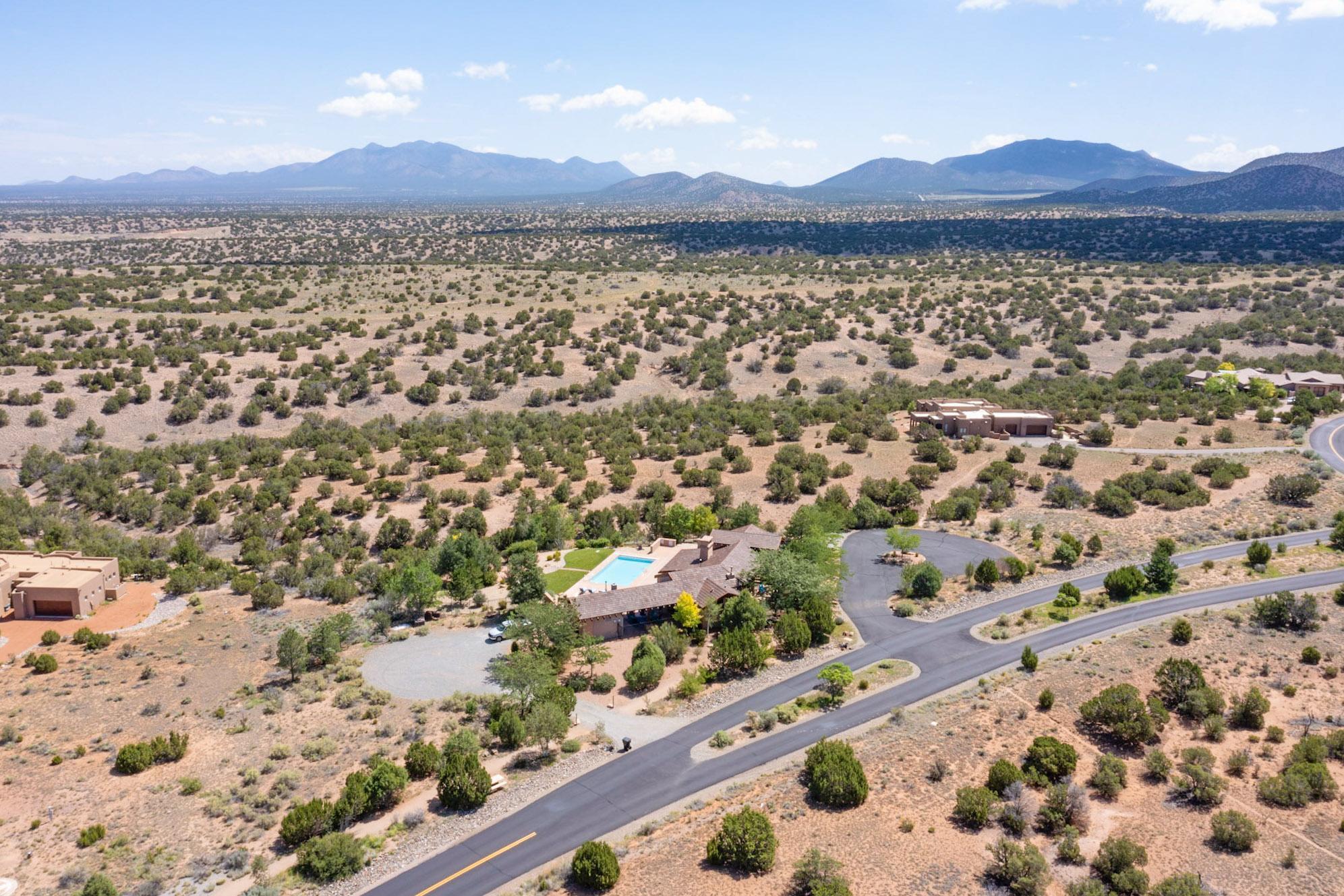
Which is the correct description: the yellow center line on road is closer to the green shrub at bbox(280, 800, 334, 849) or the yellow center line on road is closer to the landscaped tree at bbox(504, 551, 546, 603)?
the green shrub at bbox(280, 800, 334, 849)

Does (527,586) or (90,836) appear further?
(527,586)

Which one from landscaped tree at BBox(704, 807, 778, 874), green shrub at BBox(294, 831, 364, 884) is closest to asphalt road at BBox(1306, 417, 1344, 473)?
landscaped tree at BBox(704, 807, 778, 874)

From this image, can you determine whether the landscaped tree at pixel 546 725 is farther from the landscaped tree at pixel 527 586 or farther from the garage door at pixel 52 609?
the garage door at pixel 52 609

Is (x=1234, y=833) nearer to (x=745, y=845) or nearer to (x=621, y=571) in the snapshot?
(x=745, y=845)

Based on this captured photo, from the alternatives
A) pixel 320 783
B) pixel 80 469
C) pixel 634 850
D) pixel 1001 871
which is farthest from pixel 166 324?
pixel 1001 871

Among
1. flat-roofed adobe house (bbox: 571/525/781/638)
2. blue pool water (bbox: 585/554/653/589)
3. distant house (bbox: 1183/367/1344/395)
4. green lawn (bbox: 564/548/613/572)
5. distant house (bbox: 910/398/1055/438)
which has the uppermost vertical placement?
distant house (bbox: 1183/367/1344/395)

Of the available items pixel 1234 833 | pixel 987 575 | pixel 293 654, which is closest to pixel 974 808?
pixel 1234 833
